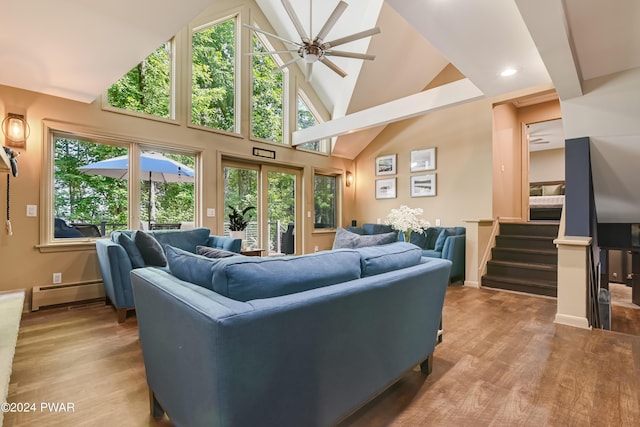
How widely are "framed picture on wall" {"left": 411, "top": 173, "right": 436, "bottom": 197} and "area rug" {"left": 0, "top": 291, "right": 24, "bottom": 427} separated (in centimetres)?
557

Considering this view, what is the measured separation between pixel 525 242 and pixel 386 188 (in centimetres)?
260

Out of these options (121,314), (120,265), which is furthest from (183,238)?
(121,314)

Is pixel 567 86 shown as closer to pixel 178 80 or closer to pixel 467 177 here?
pixel 467 177

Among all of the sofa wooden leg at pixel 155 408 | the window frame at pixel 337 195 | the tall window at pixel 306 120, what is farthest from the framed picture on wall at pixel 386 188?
the sofa wooden leg at pixel 155 408

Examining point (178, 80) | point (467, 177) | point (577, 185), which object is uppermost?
point (178, 80)

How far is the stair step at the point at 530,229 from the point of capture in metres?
4.72

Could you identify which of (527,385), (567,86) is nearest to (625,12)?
(567,86)

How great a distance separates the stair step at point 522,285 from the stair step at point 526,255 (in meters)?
0.42

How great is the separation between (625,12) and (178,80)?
188 inches

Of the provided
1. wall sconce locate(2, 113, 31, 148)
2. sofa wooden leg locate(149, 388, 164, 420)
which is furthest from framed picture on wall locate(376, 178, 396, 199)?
wall sconce locate(2, 113, 31, 148)

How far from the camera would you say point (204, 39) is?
15.7ft

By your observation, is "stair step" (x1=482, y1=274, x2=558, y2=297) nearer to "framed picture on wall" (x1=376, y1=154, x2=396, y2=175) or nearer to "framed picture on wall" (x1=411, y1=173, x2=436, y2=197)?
"framed picture on wall" (x1=411, y1=173, x2=436, y2=197)

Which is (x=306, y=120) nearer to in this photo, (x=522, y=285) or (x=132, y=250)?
(x=132, y=250)

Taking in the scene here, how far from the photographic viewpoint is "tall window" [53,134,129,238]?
3617 mm
